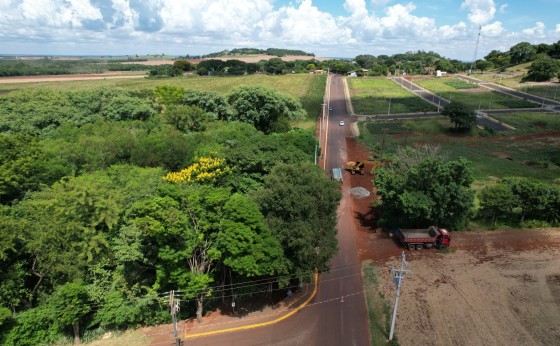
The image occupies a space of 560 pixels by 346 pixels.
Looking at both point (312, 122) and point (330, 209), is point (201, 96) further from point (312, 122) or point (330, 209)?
point (330, 209)

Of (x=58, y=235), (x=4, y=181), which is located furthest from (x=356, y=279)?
(x=4, y=181)

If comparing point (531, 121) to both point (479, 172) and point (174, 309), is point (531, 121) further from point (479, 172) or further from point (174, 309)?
point (174, 309)

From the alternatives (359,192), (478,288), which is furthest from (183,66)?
(478,288)

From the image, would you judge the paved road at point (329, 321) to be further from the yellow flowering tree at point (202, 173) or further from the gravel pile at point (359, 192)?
the yellow flowering tree at point (202, 173)

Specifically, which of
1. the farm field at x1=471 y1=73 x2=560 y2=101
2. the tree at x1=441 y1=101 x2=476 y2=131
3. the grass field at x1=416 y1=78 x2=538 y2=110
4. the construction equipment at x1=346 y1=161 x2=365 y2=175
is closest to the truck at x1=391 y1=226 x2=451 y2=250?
the construction equipment at x1=346 y1=161 x2=365 y2=175

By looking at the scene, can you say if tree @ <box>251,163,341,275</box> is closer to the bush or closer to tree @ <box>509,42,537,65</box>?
the bush
